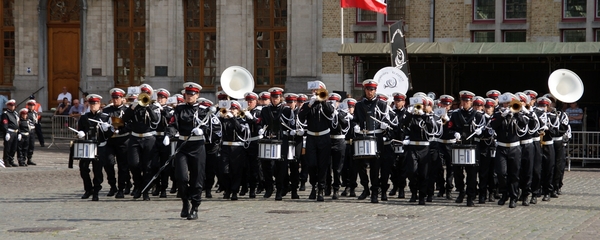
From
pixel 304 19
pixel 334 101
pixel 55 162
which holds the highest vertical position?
pixel 304 19

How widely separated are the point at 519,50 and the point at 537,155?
1132 cm

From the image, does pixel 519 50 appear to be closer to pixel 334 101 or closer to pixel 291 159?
pixel 334 101

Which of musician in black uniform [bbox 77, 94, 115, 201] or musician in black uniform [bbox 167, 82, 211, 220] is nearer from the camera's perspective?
musician in black uniform [bbox 167, 82, 211, 220]

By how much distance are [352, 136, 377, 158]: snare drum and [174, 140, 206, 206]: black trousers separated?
368cm

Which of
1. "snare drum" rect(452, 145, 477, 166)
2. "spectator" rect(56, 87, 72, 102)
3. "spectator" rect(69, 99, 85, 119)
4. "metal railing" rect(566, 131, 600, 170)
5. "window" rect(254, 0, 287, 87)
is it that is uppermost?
"window" rect(254, 0, 287, 87)

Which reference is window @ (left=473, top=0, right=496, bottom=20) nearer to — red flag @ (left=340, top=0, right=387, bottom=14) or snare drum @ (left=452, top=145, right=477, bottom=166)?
red flag @ (left=340, top=0, right=387, bottom=14)

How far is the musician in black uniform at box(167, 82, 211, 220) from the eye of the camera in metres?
15.2

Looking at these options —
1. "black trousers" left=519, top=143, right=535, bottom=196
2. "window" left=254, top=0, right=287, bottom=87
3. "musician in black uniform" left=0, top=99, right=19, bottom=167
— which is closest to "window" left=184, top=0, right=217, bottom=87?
"window" left=254, top=0, right=287, bottom=87

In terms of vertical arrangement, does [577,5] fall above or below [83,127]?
above

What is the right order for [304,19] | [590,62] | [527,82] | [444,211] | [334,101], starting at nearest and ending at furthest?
1. [444,211]
2. [334,101]
3. [590,62]
4. [527,82]
5. [304,19]

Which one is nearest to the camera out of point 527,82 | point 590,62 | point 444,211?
point 444,211

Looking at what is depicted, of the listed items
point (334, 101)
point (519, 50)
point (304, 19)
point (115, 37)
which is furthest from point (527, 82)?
point (115, 37)

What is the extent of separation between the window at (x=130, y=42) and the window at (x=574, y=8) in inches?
593

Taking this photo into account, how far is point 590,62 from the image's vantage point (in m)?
28.8
